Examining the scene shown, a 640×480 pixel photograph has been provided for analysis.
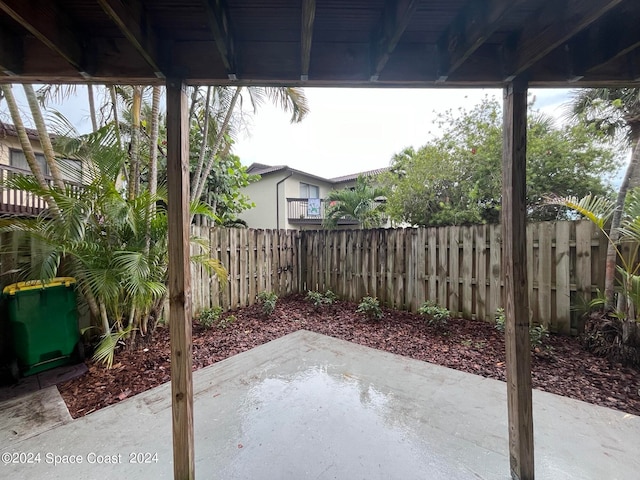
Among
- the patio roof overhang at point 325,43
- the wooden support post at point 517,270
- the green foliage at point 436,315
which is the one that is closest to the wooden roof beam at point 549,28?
the patio roof overhang at point 325,43

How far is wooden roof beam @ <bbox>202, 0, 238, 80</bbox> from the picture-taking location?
1123mm

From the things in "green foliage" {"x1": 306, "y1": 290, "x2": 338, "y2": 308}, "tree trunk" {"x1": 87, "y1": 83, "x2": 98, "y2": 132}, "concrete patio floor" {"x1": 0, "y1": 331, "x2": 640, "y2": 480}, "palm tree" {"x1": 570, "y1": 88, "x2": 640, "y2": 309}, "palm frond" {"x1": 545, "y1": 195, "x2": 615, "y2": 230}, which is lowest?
"concrete patio floor" {"x1": 0, "y1": 331, "x2": 640, "y2": 480}

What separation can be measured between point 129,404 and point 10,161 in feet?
30.0

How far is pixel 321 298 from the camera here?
5410 millimetres

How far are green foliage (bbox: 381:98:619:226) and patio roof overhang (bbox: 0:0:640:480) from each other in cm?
424

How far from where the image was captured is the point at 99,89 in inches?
139

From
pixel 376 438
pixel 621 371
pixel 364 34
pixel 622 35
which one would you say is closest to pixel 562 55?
pixel 622 35

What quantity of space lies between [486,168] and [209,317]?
6.20 m

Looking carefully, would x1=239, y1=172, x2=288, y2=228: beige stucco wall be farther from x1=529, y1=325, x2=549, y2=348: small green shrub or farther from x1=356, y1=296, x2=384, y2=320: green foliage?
x1=529, y1=325, x2=549, y2=348: small green shrub

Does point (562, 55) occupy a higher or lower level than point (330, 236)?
higher

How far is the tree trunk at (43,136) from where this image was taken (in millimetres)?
2490

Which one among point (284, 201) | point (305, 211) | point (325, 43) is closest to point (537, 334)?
point (325, 43)

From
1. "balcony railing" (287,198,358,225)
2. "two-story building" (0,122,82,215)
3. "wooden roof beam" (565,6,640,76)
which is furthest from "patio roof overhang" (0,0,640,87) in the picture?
"balcony railing" (287,198,358,225)

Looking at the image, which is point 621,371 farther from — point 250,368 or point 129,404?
point 129,404
